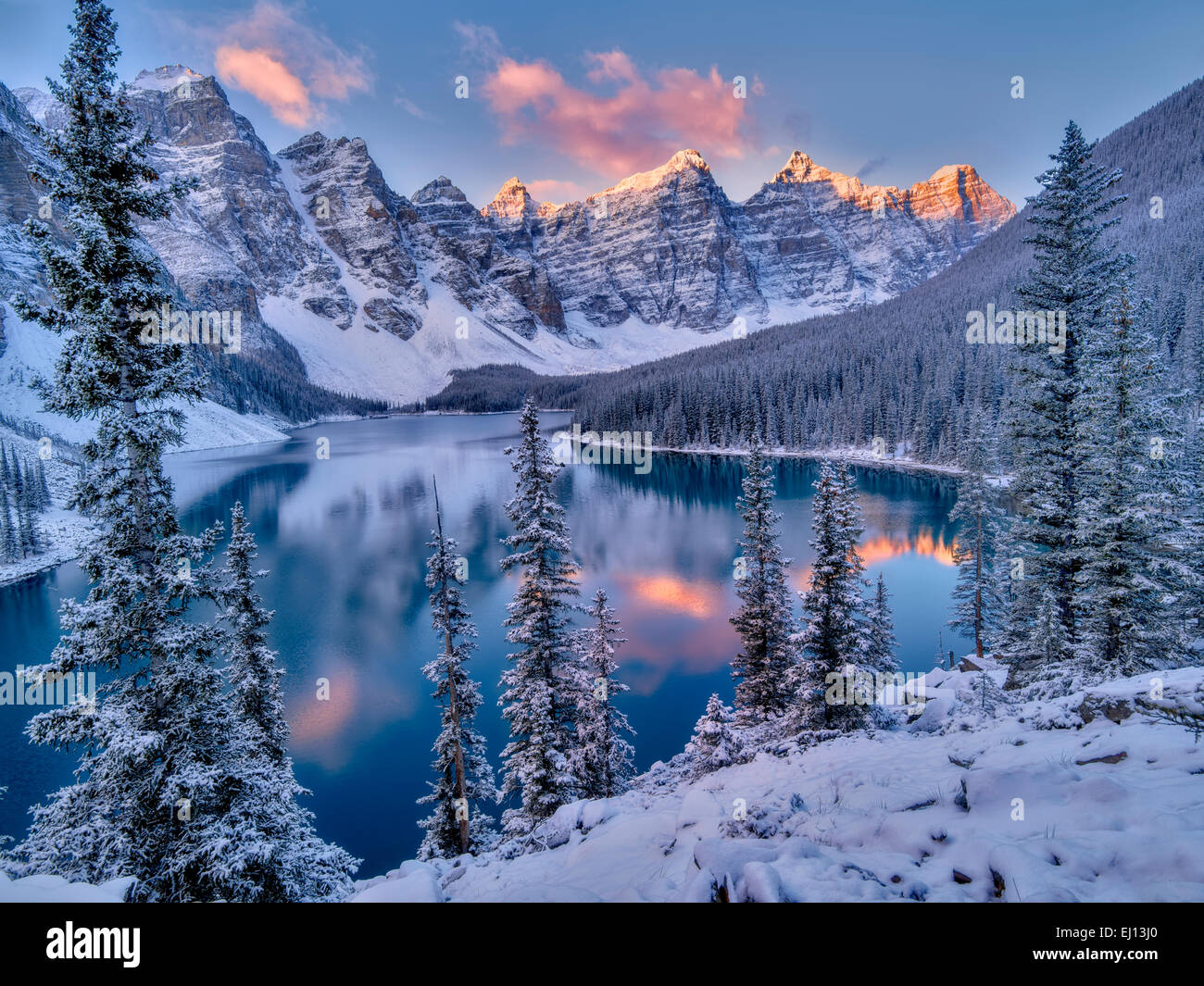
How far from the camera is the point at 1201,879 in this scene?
3924 millimetres

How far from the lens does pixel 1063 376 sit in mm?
14953

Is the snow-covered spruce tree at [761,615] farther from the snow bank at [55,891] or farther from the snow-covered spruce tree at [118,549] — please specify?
the snow bank at [55,891]

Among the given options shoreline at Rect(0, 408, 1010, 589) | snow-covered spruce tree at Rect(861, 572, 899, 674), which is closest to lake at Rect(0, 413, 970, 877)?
shoreline at Rect(0, 408, 1010, 589)

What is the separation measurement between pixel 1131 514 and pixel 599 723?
15209 mm

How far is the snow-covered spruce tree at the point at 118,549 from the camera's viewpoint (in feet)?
25.5

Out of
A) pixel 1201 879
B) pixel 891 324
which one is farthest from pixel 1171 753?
pixel 891 324

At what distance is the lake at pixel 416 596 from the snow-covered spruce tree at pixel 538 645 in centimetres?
601

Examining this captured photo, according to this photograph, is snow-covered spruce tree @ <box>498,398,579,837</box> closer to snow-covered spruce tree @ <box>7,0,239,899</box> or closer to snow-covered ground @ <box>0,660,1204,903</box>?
snow-covered ground @ <box>0,660,1204,903</box>

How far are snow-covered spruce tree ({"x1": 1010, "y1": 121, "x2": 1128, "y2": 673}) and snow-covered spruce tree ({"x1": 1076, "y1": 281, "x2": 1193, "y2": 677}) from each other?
377 millimetres

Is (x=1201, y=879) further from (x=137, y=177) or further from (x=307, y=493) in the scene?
(x=307, y=493)

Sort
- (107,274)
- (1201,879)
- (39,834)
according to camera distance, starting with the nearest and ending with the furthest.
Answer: (1201,879) → (39,834) → (107,274)

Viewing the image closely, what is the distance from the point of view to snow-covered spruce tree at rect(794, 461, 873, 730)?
1557 centimetres
